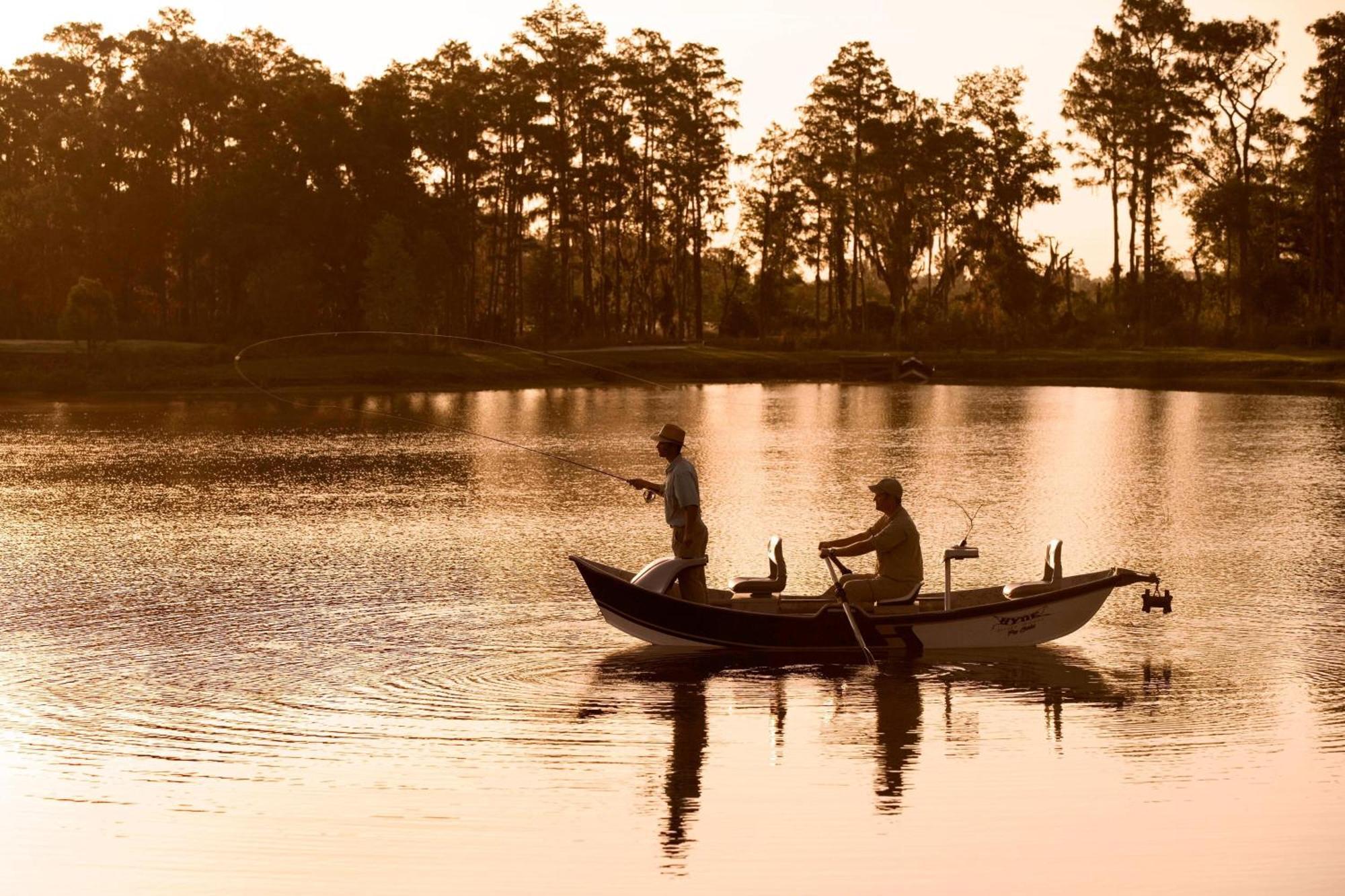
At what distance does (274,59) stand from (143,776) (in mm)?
100285

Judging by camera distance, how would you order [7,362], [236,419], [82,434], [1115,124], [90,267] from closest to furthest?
1. [82,434]
2. [236,419]
3. [7,362]
4. [1115,124]
5. [90,267]

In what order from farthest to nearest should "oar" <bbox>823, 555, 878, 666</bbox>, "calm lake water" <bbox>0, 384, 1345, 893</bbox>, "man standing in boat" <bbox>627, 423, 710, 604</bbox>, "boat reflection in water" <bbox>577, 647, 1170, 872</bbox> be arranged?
"man standing in boat" <bbox>627, 423, 710, 604</bbox>
"oar" <bbox>823, 555, 878, 666</bbox>
"boat reflection in water" <bbox>577, 647, 1170, 872</bbox>
"calm lake water" <bbox>0, 384, 1345, 893</bbox>

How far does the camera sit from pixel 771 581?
17.2 m

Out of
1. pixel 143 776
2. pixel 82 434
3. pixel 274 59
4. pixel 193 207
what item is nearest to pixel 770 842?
pixel 143 776

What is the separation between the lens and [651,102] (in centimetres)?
9925

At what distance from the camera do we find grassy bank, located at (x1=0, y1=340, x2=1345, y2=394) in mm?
75750

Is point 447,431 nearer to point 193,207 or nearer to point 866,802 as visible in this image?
point 866,802

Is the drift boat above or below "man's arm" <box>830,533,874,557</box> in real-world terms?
below

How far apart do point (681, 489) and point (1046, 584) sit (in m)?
3.77

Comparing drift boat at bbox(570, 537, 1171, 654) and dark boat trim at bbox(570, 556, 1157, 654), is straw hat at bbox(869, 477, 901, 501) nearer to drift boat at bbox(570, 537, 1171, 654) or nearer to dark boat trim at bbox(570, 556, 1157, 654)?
drift boat at bbox(570, 537, 1171, 654)

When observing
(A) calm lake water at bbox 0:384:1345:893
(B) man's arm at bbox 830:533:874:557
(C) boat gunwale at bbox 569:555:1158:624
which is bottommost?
(A) calm lake water at bbox 0:384:1345:893

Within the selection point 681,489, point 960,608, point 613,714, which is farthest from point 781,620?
point 613,714

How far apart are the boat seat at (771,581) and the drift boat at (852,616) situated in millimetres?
272

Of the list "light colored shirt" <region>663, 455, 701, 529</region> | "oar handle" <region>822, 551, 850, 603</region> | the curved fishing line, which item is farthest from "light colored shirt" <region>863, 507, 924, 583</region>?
the curved fishing line
